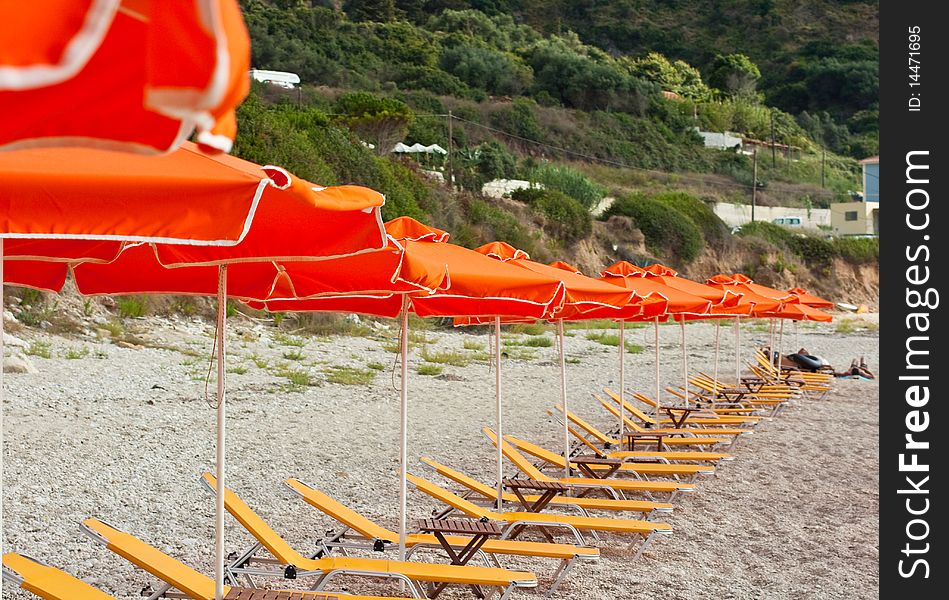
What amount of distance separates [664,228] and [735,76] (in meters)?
43.0

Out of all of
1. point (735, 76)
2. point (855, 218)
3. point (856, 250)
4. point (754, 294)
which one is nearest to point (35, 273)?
point (754, 294)

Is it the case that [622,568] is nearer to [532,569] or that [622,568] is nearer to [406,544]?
[532,569]

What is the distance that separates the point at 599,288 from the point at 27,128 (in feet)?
20.5

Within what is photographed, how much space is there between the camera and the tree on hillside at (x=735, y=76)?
77938 mm

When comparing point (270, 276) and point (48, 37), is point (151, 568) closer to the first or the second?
point (270, 276)

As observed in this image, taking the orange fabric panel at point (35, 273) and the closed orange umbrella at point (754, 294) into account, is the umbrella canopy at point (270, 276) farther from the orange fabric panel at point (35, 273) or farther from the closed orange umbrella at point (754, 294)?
the closed orange umbrella at point (754, 294)

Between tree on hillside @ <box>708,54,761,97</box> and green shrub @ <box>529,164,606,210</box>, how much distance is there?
40660 mm

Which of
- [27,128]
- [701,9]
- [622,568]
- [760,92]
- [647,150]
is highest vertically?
[701,9]

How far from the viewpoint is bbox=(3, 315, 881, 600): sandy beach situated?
6.16m

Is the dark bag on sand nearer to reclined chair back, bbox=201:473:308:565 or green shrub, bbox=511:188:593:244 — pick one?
green shrub, bbox=511:188:593:244

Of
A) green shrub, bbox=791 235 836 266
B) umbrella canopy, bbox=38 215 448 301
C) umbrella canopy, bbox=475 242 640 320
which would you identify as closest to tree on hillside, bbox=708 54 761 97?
green shrub, bbox=791 235 836 266

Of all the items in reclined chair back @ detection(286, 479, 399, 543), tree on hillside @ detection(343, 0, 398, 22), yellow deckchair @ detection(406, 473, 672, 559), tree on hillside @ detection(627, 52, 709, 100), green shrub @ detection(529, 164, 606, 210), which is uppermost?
tree on hillside @ detection(343, 0, 398, 22)
